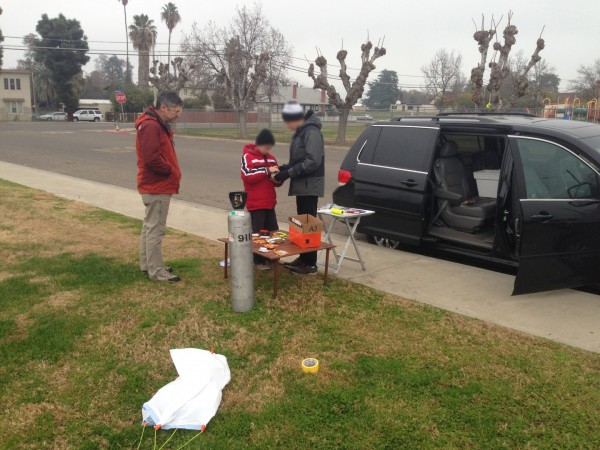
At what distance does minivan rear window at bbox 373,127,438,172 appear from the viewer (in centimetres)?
618

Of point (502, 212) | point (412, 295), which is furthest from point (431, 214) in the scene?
point (412, 295)

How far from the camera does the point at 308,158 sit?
5.07 meters

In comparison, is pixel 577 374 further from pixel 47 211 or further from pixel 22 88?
pixel 22 88

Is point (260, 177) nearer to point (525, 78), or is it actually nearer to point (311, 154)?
point (311, 154)

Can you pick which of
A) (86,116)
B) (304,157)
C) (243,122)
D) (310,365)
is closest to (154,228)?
(304,157)

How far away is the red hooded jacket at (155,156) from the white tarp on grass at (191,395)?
6.39 ft

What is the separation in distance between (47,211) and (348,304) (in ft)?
20.2

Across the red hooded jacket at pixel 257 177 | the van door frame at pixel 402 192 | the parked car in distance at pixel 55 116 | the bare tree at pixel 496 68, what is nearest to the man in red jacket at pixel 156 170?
the red hooded jacket at pixel 257 177

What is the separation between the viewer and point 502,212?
534 cm

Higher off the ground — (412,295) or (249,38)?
(249,38)

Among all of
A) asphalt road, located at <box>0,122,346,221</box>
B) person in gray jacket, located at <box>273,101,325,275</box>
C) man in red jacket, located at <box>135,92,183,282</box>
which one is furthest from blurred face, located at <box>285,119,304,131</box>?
asphalt road, located at <box>0,122,346,221</box>

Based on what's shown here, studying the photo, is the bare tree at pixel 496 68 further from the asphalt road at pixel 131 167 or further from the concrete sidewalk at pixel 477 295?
the concrete sidewalk at pixel 477 295

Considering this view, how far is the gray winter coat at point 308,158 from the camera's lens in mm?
5062

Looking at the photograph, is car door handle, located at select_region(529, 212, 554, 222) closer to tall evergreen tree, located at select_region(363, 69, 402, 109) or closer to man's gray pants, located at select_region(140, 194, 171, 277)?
man's gray pants, located at select_region(140, 194, 171, 277)
